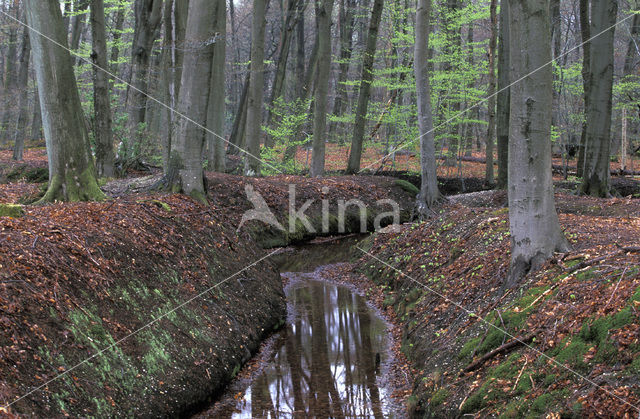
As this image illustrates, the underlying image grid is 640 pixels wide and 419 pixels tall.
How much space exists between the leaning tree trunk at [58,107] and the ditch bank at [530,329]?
5418 mm

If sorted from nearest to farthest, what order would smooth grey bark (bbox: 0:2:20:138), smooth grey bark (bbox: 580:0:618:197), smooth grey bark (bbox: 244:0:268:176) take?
smooth grey bark (bbox: 580:0:618:197) → smooth grey bark (bbox: 244:0:268:176) → smooth grey bark (bbox: 0:2:20:138)

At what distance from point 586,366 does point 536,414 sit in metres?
0.53

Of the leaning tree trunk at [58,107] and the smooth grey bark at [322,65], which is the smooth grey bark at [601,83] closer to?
the smooth grey bark at [322,65]

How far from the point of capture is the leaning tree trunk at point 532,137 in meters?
5.38

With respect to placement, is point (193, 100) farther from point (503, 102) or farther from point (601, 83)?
point (503, 102)

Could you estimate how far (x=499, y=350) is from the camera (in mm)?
4758

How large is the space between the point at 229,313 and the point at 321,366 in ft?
4.59

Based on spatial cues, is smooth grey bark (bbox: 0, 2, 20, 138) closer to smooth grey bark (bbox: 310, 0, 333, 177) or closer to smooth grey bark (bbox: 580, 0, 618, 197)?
smooth grey bark (bbox: 310, 0, 333, 177)

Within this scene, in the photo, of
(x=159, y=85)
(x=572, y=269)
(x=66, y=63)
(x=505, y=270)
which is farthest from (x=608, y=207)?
(x=159, y=85)

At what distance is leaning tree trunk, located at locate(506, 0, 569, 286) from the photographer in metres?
5.38

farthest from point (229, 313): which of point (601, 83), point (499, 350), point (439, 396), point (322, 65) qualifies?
point (322, 65)

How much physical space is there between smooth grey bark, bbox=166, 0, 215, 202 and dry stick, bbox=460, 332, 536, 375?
5.86 metres

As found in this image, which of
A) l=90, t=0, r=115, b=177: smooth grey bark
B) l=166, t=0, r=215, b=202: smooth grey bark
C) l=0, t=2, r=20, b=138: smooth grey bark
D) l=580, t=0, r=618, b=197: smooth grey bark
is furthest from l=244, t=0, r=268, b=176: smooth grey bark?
l=0, t=2, r=20, b=138: smooth grey bark

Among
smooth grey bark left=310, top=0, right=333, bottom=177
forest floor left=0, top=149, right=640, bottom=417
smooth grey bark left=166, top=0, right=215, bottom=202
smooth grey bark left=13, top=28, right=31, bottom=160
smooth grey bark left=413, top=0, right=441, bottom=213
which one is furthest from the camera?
smooth grey bark left=13, top=28, right=31, bottom=160
